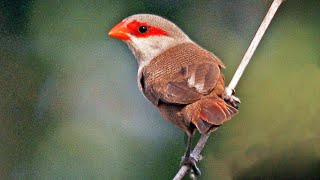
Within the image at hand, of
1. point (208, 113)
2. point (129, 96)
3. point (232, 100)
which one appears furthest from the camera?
point (129, 96)

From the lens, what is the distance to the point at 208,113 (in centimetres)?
101

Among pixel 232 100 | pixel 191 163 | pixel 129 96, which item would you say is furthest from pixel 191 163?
pixel 129 96

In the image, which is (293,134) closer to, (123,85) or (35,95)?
(123,85)

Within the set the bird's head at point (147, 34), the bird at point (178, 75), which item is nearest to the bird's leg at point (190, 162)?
the bird at point (178, 75)

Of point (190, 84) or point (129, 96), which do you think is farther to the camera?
point (129, 96)

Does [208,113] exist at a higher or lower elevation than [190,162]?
higher

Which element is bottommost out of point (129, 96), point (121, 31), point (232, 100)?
point (129, 96)

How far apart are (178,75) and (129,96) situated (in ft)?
0.89

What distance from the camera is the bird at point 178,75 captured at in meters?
1.03

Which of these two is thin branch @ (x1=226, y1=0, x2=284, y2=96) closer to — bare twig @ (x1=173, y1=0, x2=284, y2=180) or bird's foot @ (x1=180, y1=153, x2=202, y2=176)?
bare twig @ (x1=173, y1=0, x2=284, y2=180)

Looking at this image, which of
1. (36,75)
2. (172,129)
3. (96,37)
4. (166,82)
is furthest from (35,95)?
(166,82)

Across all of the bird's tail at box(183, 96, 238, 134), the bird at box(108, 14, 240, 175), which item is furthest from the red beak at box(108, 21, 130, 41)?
the bird's tail at box(183, 96, 238, 134)

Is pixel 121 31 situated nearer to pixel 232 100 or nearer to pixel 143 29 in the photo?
pixel 143 29

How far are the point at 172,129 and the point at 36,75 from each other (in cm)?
28
